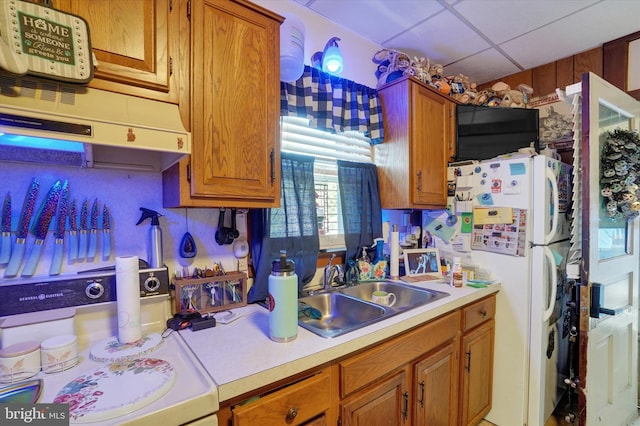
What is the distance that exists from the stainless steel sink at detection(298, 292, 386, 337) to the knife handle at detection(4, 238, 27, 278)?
1078 millimetres

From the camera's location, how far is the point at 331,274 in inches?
72.6

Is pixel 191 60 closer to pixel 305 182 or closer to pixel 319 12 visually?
pixel 305 182

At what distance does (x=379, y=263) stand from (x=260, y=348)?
1.17 meters

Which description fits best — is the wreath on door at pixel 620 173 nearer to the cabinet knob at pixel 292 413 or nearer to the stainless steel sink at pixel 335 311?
the stainless steel sink at pixel 335 311

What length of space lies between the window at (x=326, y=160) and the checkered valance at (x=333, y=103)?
0.10 meters

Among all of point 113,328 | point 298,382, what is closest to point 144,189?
point 113,328

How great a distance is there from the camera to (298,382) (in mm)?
970

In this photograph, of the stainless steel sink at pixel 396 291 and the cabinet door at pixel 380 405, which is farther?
the stainless steel sink at pixel 396 291

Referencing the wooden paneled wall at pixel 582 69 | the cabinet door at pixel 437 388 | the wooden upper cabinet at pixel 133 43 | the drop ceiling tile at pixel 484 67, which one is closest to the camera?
the wooden upper cabinet at pixel 133 43

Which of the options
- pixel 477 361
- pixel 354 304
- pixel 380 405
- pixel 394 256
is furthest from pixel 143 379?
pixel 477 361

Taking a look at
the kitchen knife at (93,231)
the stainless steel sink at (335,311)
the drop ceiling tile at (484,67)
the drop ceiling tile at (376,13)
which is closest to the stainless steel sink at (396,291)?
the stainless steel sink at (335,311)

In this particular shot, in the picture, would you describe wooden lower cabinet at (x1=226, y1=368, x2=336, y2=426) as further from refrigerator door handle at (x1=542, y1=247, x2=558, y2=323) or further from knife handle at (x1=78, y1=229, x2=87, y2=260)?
refrigerator door handle at (x1=542, y1=247, x2=558, y2=323)

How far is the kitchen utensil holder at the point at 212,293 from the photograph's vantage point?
128 cm

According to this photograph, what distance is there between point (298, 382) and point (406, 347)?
567mm
